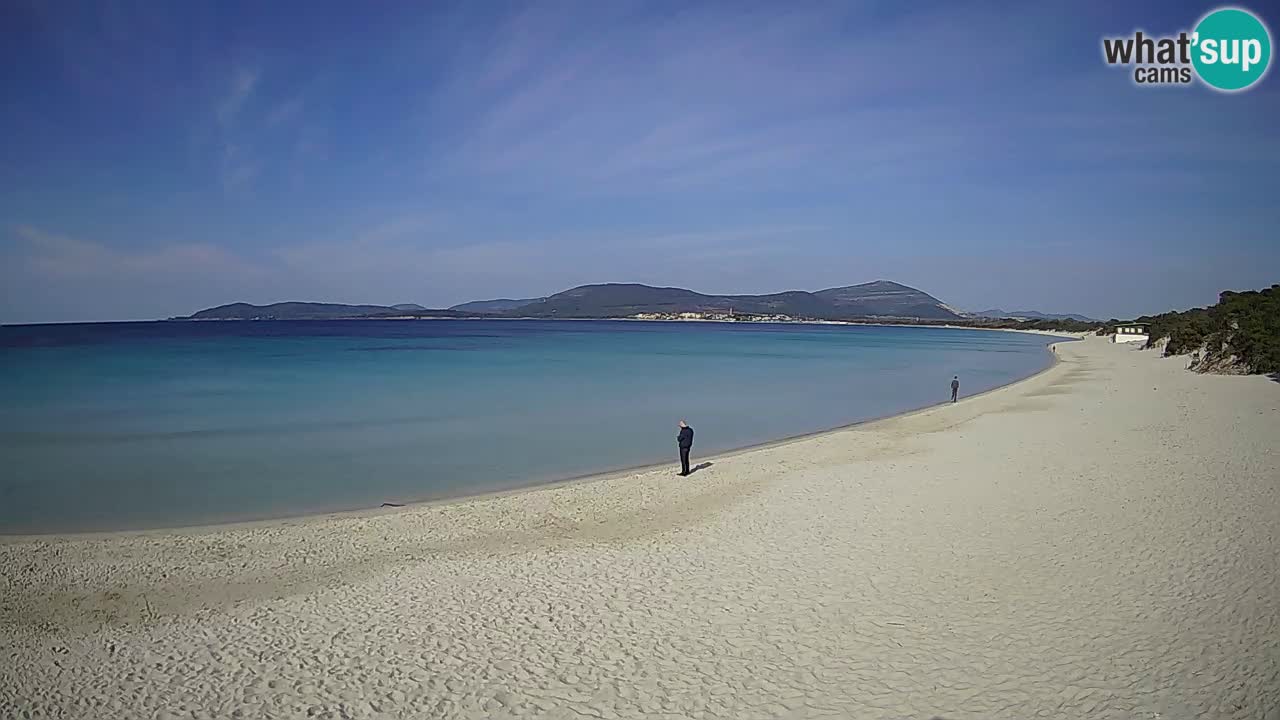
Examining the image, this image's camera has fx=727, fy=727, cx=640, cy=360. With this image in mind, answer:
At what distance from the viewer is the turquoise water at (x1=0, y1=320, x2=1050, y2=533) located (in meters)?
12.4

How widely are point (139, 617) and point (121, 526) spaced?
4.46 m

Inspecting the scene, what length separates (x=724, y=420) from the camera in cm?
2156

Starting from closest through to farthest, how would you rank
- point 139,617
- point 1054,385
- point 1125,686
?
point 1125,686
point 139,617
point 1054,385

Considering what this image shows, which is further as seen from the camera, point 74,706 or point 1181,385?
point 1181,385

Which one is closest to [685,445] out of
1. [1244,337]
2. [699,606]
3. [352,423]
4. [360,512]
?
[360,512]

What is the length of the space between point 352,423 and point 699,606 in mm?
16367

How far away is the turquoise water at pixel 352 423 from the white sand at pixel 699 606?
237 centimetres

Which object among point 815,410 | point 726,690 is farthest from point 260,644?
point 815,410

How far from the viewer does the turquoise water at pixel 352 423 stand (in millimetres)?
12406

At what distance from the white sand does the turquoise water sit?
7.77 feet

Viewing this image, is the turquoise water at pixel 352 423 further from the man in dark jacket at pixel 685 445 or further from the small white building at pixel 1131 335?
the small white building at pixel 1131 335

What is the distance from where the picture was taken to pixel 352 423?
20.6 meters

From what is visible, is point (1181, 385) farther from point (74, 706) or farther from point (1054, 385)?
point (74, 706)

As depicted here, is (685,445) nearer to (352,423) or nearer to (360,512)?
(360,512)
